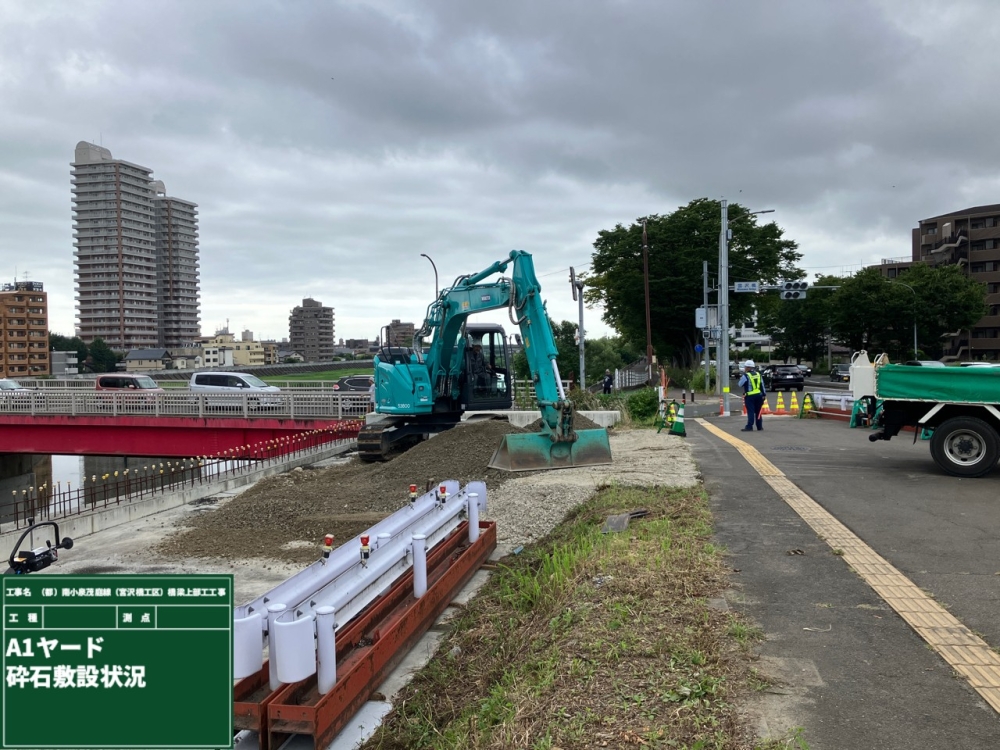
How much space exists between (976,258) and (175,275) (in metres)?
125

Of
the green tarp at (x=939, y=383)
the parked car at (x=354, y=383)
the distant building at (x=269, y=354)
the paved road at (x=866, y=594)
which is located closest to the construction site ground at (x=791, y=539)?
the paved road at (x=866, y=594)

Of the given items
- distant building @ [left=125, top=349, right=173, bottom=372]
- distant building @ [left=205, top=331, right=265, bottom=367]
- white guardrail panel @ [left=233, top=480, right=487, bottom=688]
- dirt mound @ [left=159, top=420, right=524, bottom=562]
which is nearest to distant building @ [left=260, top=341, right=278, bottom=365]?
distant building @ [left=205, top=331, right=265, bottom=367]

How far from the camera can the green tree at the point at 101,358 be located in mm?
104562

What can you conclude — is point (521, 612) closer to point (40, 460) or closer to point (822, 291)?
point (40, 460)

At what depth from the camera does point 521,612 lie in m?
6.61

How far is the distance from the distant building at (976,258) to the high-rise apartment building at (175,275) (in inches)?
4604

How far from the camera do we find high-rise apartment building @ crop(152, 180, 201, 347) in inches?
5408

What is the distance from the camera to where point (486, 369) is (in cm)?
2019

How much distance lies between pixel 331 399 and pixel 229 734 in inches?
977

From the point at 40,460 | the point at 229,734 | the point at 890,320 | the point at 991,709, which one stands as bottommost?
the point at 40,460

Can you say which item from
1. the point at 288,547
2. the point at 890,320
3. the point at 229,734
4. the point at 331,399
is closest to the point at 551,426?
the point at 288,547

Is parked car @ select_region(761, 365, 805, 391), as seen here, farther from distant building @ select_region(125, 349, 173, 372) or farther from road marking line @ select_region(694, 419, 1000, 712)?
distant building @ select_region(125, 349, 173, 372)

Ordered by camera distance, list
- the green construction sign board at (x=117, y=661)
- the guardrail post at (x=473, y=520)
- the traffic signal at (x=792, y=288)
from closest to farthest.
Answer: the green construction sign board at (x=117, y=661)
the guardrail post at (x=473, y=520)
the traffic signal at (x=792, y=288)

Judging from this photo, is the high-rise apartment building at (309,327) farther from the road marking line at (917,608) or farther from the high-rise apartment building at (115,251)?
the road marking line at (917,608)
